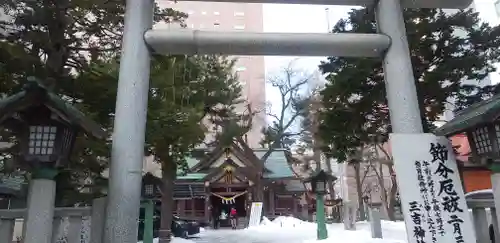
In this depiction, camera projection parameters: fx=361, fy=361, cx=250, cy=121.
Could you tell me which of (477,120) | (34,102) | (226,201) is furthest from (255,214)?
(34,102)

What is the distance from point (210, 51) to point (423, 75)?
6.11 m

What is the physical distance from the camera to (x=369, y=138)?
945 centimetres

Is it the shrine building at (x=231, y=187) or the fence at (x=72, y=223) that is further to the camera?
the shrine building at (x=231, y=187)

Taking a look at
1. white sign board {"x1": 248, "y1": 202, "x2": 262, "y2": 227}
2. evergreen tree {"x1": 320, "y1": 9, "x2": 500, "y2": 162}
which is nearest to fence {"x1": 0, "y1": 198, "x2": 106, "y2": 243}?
evergreen tree {"x1": 320, "y1": 9, "x2": 500, "y2": 162}

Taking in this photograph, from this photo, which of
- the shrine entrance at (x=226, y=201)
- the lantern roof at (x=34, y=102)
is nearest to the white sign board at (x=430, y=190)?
the lantern roof at (x=34, y=102)

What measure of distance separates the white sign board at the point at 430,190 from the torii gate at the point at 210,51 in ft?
1.01

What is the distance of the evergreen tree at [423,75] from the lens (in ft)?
28.3

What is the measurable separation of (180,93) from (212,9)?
117 ft

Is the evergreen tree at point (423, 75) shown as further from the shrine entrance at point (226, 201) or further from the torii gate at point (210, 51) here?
the shrine entrance at point (226, 201)

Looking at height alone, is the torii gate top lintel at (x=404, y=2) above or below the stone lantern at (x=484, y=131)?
above

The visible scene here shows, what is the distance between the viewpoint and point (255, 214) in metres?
20.4

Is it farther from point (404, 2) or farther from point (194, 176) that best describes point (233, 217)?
point (404, 2)

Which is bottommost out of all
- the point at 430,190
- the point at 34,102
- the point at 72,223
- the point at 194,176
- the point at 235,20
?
the point at 72,223

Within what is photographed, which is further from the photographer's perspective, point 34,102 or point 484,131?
point 484,131
